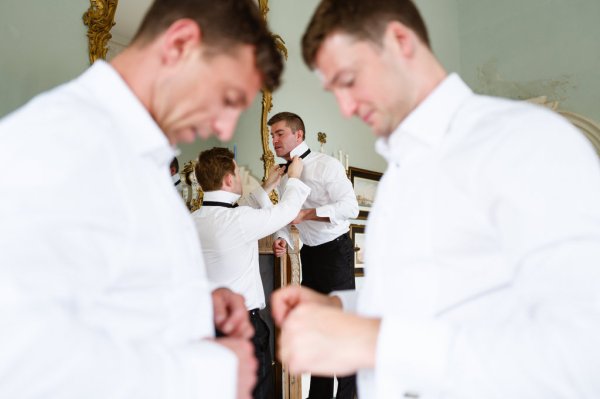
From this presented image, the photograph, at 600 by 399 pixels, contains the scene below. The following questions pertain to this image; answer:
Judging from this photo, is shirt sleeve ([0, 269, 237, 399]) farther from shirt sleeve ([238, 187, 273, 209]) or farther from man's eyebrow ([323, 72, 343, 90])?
shirt sleeve ([238, 187, 273, 209])

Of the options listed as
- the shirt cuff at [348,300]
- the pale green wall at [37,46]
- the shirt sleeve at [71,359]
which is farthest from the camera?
the pale green wall at [37,46]

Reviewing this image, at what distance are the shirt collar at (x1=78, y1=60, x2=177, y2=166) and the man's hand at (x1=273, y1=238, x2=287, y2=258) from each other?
2369mm

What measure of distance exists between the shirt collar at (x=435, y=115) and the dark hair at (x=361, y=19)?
14 cm

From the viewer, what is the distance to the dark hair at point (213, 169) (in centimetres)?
245

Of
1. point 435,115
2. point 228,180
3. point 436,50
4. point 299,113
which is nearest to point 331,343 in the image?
point 435,115

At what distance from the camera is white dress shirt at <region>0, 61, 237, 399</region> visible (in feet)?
1.81

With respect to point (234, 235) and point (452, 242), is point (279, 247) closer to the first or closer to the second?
point (234, 235)

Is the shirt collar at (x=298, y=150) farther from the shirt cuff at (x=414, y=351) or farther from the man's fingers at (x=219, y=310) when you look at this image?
the shirt cuff at (x=414, y=351)

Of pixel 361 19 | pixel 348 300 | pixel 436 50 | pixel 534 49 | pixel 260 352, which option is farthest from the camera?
pixel 436 50

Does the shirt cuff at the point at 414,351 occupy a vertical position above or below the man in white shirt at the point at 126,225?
below

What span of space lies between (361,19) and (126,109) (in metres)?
0.49

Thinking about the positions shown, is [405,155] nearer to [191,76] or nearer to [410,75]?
[410,75]

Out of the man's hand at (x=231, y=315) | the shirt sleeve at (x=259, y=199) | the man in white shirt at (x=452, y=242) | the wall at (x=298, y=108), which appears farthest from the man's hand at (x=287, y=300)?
the wall at (x=298, y=108)

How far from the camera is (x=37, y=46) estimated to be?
95.2 inches
